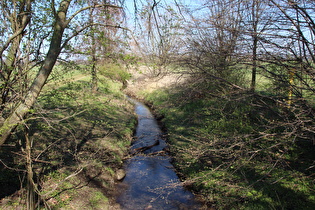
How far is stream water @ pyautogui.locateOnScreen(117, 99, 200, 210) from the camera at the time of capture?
5.93m

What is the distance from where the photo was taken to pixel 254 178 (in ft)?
19.9

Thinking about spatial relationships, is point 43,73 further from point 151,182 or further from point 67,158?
point 151,182

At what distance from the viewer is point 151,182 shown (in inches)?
275

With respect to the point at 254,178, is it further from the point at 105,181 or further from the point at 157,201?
the point at 105,181

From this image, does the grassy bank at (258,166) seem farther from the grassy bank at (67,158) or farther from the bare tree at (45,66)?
the bare tree at (45,66)

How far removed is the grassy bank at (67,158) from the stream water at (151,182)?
429 millimetres

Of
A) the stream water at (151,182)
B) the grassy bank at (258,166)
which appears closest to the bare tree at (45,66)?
the stream water at (151,182)

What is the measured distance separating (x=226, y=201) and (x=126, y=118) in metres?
8.07

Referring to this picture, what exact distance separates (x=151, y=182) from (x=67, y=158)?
2621mm

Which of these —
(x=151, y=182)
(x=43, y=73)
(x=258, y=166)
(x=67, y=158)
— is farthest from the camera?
(x=151, y=182)

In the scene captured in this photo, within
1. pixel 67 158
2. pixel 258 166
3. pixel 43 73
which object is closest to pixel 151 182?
pixel 67 158

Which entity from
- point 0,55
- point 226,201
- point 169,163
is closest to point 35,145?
point 0,55

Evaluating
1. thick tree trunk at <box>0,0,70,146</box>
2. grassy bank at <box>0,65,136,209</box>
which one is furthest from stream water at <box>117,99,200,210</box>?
thick tree trunk at <box>0,0,70,146</box>

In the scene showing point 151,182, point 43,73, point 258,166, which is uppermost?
point 43,73
